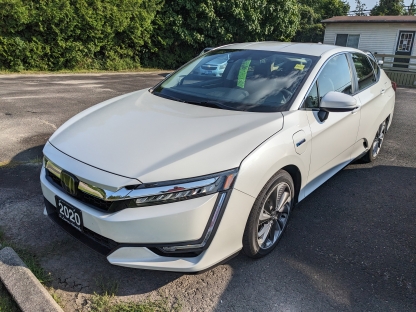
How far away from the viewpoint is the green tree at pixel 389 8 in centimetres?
3944

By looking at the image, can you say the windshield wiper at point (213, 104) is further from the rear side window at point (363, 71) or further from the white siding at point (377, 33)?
the white siding at point (377, 33)

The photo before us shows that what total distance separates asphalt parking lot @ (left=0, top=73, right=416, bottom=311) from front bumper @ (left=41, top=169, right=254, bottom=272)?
35cm

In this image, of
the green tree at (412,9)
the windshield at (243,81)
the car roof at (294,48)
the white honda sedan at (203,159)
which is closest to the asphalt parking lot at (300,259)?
the white honda sedan at (203,159)

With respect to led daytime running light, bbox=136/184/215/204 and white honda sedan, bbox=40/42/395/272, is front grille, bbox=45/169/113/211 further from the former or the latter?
led daytime running light, bbox=136/184/215/204

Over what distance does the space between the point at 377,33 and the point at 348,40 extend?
174 centimetres

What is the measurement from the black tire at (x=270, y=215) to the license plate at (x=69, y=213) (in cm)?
Result: 112

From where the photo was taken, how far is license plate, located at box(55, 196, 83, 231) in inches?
94.7

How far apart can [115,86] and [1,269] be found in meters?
9.73

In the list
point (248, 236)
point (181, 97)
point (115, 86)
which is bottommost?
point (115, 86)

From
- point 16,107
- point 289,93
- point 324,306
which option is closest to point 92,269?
point 324,306

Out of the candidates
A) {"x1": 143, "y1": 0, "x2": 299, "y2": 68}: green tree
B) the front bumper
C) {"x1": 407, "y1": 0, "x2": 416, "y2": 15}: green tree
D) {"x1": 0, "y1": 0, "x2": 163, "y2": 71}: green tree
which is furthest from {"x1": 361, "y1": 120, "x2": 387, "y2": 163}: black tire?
{"x1": 407, "y1": 0, "x2": 416, "y2": 15}: green tree

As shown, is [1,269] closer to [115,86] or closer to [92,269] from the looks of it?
[92,269]

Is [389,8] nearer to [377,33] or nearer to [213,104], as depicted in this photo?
[377,33]

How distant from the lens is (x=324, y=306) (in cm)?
246
